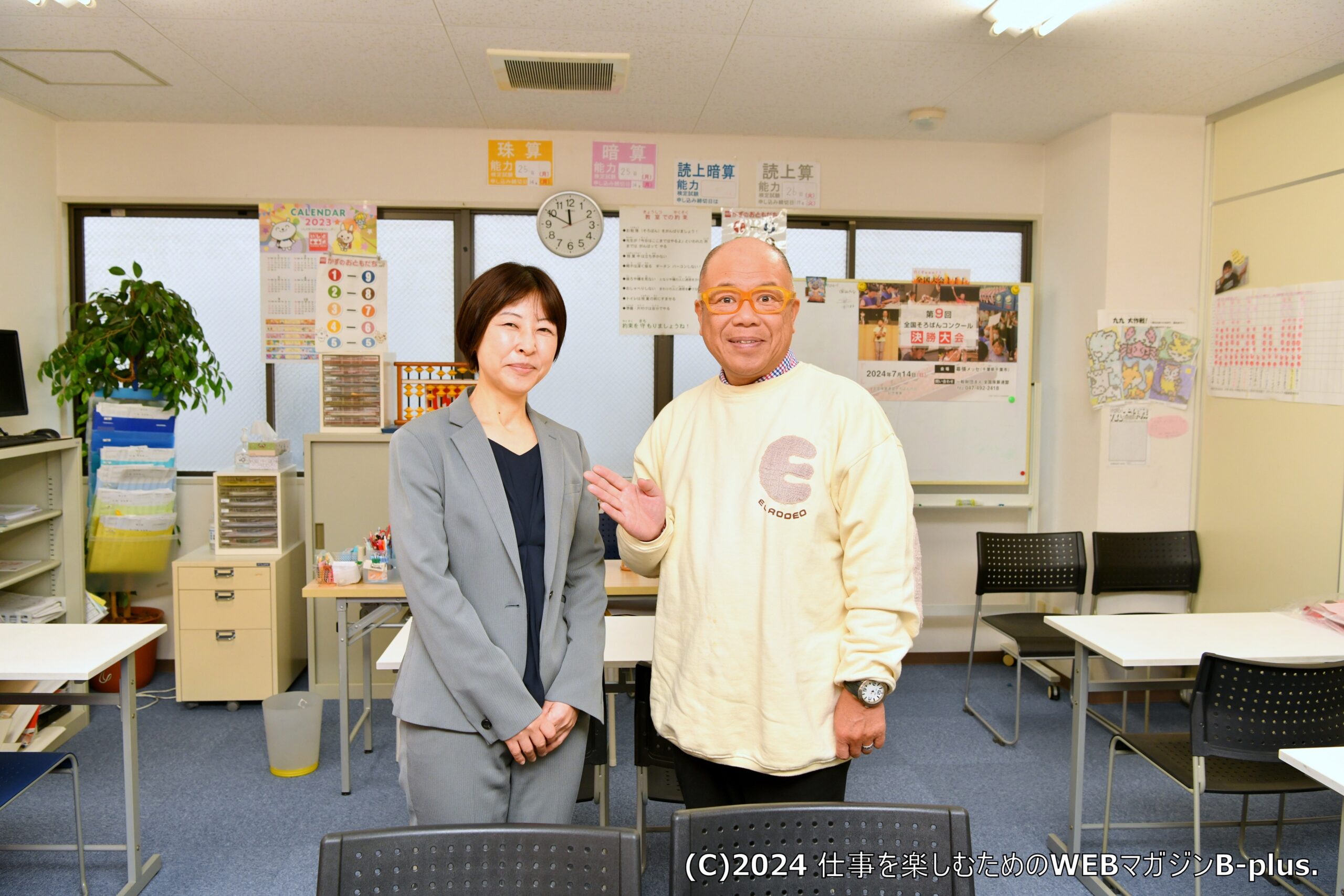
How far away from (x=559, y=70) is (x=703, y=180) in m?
1.10

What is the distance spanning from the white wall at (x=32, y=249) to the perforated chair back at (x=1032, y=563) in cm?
421

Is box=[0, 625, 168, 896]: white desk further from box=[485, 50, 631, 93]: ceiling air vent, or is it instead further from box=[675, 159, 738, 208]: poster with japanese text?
box=[675, 159, 738, 208]: poster with japanese text

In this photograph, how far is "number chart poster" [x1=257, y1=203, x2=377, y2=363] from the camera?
13.3ft

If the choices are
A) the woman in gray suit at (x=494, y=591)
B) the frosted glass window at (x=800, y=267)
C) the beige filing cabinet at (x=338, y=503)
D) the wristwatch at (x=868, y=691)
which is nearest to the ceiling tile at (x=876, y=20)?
the frosted glass window at (x=800, y=267)

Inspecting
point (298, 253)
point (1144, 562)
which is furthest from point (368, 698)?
point (1144, 562)

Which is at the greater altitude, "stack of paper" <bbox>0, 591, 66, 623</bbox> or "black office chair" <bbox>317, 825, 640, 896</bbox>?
"black office chair" <bbox>317, 825, 640, 896</bbox>

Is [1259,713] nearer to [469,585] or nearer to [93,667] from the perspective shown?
[469,585]

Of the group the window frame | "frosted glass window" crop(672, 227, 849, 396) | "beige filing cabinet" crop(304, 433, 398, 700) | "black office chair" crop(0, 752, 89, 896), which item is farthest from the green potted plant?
"frosted glass window" crop(672, 227, 849, 396)

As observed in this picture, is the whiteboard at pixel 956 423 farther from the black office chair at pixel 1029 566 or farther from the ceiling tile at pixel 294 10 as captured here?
the ceiling tile at pixel 294 10

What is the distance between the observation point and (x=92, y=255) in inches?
161

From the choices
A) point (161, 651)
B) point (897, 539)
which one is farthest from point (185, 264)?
point (897, 539)

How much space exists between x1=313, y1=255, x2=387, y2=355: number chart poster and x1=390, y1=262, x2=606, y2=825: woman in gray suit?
2770 millimetres

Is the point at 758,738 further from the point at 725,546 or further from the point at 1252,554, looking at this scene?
the point at 1252,554

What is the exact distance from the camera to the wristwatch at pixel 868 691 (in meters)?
1.40
